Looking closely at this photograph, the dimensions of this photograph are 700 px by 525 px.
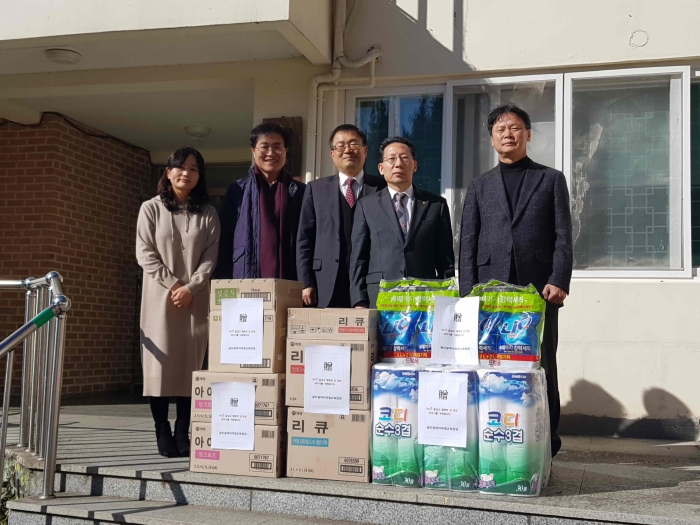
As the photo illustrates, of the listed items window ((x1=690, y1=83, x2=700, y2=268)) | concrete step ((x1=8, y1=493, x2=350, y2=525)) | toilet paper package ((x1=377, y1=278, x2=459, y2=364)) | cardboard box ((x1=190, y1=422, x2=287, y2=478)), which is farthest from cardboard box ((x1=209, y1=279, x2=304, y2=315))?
window ((x1=690, y1=83, x2=700, y2=268))

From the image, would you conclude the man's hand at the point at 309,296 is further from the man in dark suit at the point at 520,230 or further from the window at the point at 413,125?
the window at the point at 413,125

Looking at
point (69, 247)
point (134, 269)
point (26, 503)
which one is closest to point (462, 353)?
point (26, 503)

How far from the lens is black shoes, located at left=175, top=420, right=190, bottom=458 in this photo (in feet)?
14.0

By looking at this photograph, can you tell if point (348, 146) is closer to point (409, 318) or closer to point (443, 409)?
point (409, 318)

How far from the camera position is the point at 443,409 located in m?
3.39

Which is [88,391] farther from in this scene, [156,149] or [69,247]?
[156,149]

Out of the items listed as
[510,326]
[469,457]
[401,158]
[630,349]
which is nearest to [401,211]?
[401,158]

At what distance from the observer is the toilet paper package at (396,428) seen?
136 inches

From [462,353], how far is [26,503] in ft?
7.46

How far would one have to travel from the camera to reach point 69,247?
766 centimetres

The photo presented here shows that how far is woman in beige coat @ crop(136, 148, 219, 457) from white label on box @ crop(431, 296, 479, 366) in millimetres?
1476

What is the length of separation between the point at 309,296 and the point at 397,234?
62cm

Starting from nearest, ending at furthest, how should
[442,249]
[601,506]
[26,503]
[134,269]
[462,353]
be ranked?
[601,506]
[462,353]
[26,503]
[442,249]
[134,269]

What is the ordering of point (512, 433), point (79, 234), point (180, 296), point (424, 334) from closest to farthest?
point (512, 433), point (424, 334), point (180, 296), point (79, 234)
